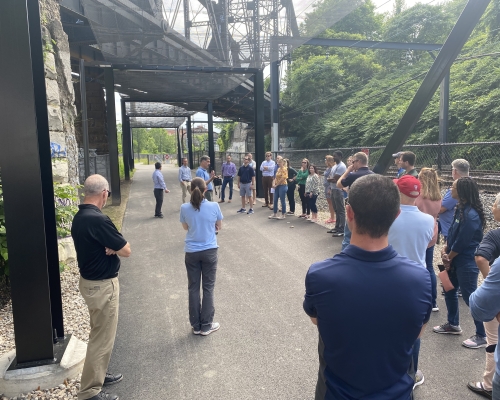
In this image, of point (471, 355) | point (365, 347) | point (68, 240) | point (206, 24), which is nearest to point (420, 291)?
point (365, 347)

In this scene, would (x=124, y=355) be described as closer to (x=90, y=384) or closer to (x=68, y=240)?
(x=90, y=384)

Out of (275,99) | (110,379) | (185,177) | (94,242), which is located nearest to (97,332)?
(110,379)

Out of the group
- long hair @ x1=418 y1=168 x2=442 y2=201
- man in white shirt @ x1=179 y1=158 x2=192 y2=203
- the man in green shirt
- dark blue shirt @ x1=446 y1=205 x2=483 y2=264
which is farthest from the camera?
man in white shirt @ x1=179 y1=158 x2=192 y2=203

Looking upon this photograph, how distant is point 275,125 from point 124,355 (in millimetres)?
19322

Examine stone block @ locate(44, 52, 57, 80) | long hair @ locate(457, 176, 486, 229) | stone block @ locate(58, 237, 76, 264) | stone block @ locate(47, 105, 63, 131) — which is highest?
stone block @ locate(44, 52, 57, 80)

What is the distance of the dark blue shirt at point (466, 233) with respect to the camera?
13.2 ft

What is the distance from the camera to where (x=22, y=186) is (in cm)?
337

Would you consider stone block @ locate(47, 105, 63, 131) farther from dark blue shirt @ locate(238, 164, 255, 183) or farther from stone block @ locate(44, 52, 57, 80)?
dark blue shirt @ locate(238, 164, 255, 183)

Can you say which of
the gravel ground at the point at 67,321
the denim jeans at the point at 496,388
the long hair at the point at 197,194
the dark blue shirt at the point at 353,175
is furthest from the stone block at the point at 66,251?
the denim jeans at the point at 496,388

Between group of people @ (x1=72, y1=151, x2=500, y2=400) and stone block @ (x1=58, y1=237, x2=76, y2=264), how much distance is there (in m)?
3.42

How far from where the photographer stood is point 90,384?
333 cm

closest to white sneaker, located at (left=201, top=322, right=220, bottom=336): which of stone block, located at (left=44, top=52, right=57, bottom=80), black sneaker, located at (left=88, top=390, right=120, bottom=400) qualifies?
black sneaker, located at (left=88, top=390, right=120, bottom=400)

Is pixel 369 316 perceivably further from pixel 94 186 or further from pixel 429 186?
pixel 429 186

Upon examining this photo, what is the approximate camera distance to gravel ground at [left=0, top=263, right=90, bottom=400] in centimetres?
348
